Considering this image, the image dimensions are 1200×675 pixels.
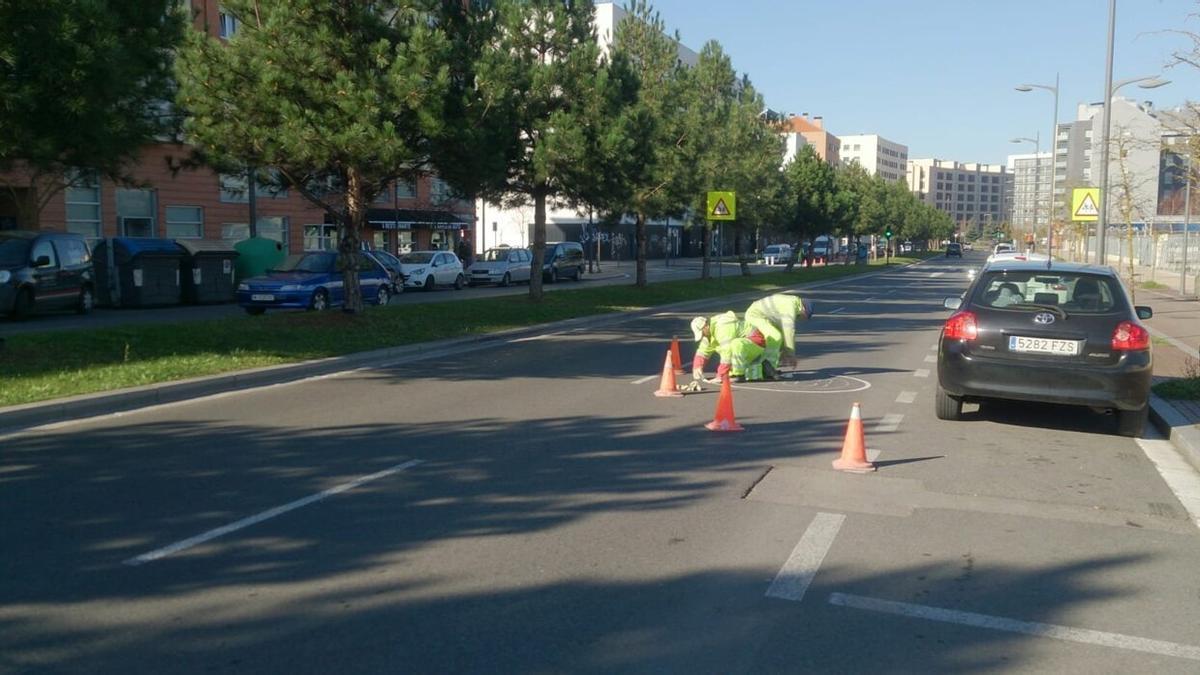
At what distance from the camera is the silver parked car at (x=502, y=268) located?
39.7 meters

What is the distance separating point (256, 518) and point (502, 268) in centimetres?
3413

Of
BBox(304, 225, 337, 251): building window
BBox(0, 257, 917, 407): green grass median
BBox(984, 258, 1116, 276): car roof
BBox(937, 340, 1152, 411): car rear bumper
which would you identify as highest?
BBox(304, 225, 337, 251): building window

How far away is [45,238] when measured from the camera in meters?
21.0

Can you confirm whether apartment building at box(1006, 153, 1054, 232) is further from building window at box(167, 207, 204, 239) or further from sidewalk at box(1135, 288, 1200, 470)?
building window at box(167, 207, 204, 239)

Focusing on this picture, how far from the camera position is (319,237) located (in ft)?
147

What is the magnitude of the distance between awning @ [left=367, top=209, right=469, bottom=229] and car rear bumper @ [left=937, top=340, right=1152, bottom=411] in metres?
37.9

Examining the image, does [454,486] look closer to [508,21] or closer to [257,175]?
[257,175]

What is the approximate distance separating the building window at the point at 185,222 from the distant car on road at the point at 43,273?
14641mm

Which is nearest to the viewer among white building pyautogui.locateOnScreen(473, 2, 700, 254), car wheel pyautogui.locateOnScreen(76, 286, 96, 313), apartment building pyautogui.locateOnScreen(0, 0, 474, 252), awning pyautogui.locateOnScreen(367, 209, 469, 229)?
car wheel pyautogui.locateOnScreen(76, 286, 96, 313)

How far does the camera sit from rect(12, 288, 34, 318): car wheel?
1988cm

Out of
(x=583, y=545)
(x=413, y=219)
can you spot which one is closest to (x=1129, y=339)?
(x=583, y=545)

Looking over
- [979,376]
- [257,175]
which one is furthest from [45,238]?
[979,376]

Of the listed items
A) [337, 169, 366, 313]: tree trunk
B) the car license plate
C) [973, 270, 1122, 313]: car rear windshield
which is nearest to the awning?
[337, 169, 366, 313]: tree trunk

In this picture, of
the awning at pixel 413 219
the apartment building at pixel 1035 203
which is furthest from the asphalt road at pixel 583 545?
the apartment building at pixel 1035 203
